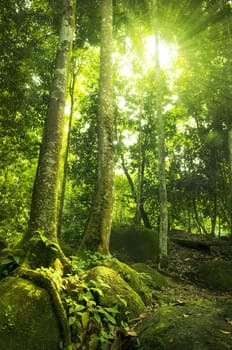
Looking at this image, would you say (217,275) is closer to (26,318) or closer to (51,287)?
(51,287)

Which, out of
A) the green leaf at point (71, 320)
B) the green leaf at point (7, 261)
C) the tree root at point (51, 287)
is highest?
the green leaf at point (7, 261)

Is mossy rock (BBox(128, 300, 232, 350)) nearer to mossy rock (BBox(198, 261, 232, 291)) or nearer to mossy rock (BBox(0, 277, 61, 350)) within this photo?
mossy rock (BBox(0, 277, 61, 350))

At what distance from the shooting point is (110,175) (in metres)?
6.84

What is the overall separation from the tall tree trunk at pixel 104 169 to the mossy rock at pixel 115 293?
145 cm

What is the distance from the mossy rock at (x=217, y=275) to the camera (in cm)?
955

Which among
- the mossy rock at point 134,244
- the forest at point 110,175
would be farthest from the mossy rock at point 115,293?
the mossy rock at point 134,244

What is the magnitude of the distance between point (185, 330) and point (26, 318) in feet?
6.13

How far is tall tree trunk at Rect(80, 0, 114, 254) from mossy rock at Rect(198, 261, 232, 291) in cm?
540

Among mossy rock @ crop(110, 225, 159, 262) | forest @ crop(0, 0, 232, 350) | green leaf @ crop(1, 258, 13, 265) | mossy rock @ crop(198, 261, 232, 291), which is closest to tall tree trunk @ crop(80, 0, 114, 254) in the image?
forest @ crop(0, 0, 232, 350)

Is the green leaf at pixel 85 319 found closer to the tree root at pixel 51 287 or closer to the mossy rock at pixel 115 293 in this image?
the tree root at pixel 51 287

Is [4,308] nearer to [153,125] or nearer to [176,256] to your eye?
[176,256]

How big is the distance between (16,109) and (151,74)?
11716 millimetres

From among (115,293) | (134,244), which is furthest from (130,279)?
(134,244)

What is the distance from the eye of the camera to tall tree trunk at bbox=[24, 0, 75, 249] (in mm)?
4733
